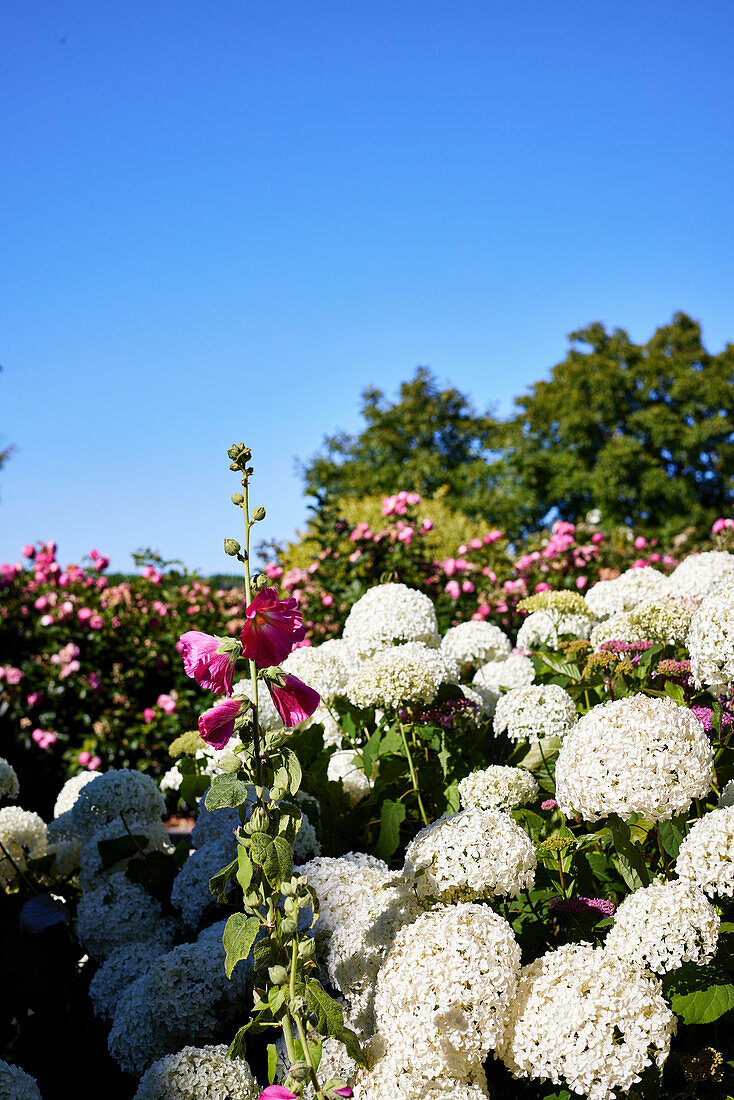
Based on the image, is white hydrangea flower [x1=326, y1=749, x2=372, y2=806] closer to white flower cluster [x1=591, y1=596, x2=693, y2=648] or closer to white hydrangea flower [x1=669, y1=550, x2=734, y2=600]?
white flower cluster [x1=591, y1=596, x2=693, y2=648]

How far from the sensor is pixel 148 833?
283 centimetres

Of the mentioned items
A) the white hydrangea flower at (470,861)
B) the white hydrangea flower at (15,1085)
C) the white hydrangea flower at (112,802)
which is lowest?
the white hydrangea flower at (15,1085)

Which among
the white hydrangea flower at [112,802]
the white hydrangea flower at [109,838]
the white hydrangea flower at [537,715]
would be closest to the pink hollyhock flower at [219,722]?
the white hydrangea flower at [537,715]

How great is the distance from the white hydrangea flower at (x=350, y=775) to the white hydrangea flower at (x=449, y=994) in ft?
3.68

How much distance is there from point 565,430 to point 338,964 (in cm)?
2723

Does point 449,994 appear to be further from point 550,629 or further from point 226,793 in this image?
point 550,629

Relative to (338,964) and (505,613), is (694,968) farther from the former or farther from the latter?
(505,613)

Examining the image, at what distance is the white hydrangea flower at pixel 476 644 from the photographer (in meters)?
3.46

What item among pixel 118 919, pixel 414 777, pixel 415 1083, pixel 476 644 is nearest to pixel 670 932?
pixel 415 1083

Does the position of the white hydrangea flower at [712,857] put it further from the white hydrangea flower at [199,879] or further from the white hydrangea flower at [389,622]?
the white hydrangea flower at [389,622]

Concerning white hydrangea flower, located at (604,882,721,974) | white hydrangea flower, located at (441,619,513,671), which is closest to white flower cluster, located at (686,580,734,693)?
white hydrangea flower, located at (604,882,721,974)

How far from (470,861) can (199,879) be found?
94 centimetres

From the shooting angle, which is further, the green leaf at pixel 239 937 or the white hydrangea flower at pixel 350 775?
the white hydrangea flower at pixel 350 775

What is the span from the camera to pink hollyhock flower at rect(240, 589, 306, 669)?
1.40 metres
